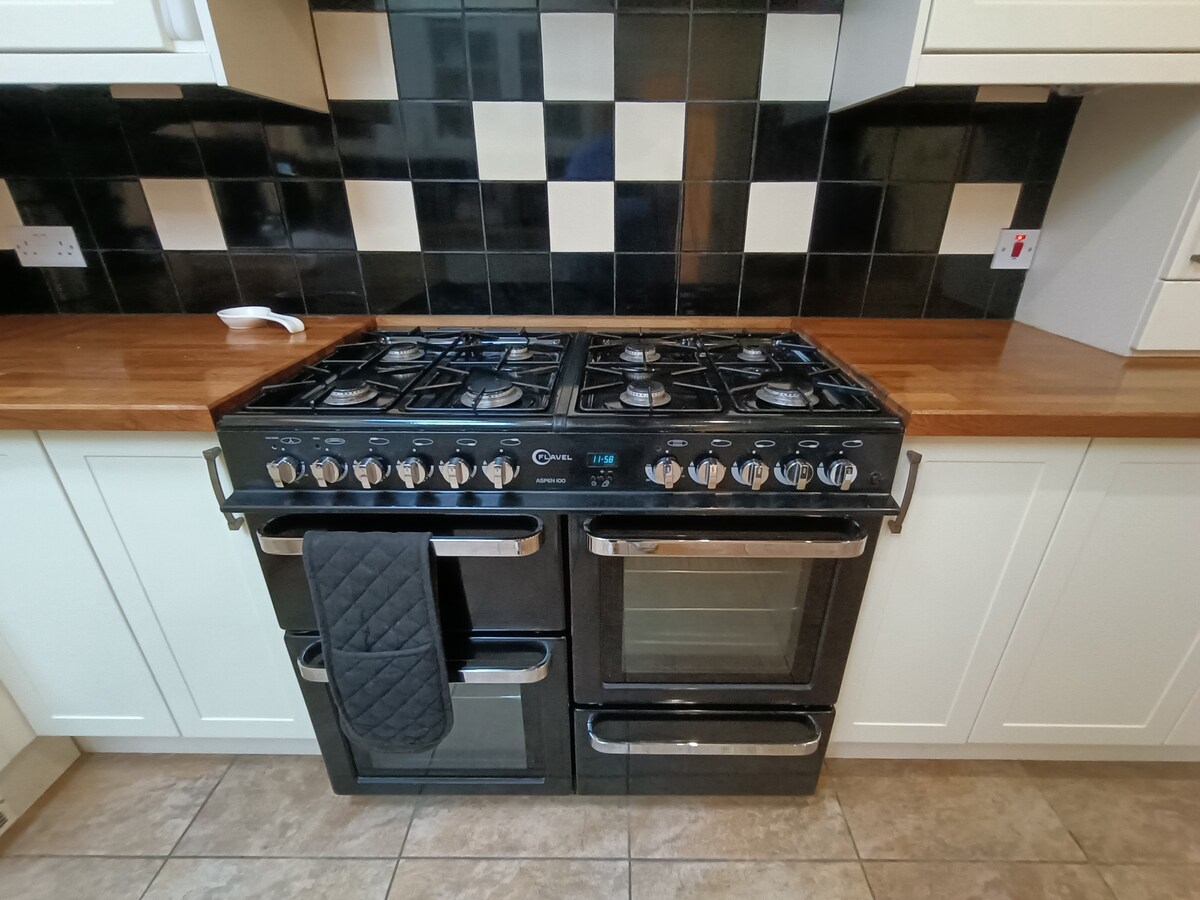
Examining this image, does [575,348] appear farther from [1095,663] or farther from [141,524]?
[1095,663]

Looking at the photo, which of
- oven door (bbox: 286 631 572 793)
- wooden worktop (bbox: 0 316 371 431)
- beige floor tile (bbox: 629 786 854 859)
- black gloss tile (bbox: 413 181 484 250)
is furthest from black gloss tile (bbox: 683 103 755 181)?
beige floor tile (bbox: 629 786 854 859)

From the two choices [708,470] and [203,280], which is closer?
[708,470]

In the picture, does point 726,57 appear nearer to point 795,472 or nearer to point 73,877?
point 795,472

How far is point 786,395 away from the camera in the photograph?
2.96 ft

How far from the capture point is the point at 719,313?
1407mm

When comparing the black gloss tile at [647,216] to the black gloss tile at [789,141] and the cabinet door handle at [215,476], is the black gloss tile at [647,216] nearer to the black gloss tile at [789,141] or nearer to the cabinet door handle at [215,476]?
the black gloss tile at [789,141]

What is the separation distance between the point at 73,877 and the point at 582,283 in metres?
1.63

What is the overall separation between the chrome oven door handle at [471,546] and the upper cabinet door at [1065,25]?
1034 mm

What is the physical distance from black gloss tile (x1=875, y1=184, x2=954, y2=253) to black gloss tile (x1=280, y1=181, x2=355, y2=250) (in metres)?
1.30

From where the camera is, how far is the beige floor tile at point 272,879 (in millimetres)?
1042

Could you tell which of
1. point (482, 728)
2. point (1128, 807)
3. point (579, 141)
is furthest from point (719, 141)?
point (1128, 807)

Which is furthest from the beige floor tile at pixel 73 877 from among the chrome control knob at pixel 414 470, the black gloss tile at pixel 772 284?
the black gloss tile at pixel 772 284

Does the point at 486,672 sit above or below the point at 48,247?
below

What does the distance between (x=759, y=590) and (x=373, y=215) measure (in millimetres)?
1221
